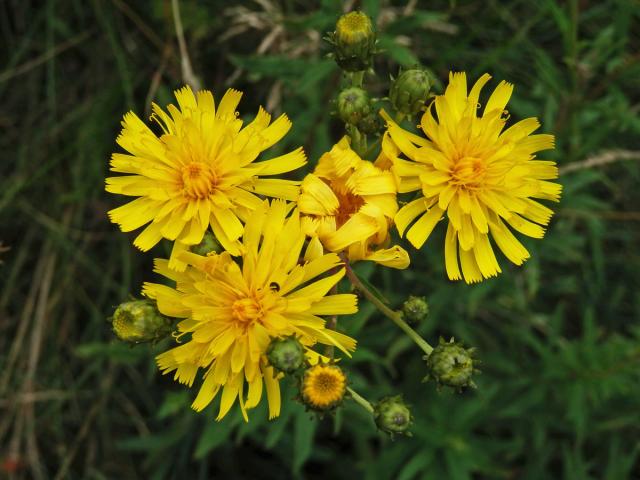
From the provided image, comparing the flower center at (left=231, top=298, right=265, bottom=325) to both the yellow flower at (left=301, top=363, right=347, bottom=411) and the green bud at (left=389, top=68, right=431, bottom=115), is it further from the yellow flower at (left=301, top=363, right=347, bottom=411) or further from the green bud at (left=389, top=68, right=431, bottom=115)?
the green bud at (left=389, top=68, right=431, bottom=115)

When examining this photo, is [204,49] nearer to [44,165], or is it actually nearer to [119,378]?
[44,165]

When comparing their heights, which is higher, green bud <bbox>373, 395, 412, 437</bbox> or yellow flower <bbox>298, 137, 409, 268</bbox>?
yellow flower <bbox>298, 137, 409, 268</bbox>

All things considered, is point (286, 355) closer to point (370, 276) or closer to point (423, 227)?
point (423, 227)

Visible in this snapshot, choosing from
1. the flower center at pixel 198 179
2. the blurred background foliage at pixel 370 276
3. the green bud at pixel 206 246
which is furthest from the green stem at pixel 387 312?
the blurred background foliage at pixel 370 276

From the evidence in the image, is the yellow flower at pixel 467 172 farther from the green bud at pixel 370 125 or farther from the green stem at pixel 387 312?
the green stem at pixel 387 312

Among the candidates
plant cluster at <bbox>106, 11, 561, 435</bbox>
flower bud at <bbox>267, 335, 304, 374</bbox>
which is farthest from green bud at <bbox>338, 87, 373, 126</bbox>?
flower bud at <bbox>267, 335, 304, 374</bbox>
